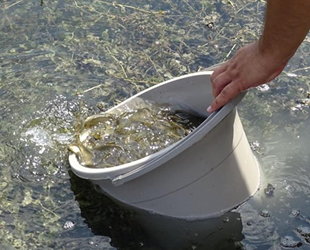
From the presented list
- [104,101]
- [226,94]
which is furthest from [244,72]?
[104,101]

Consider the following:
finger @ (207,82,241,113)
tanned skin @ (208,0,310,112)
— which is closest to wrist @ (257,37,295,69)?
tanned skin @ (208,0,310,112)

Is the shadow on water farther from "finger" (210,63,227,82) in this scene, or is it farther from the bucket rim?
"finger" (210,63,227,82)

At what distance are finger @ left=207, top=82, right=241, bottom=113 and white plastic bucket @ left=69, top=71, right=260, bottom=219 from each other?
0.02m

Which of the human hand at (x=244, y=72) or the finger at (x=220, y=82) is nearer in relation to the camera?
the human hand at (x=244, y=72)

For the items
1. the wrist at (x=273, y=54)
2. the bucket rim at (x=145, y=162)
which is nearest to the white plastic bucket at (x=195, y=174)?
the bucket rim at (x=145, y=162)

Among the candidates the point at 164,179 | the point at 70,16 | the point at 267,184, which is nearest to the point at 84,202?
the point at 164,179

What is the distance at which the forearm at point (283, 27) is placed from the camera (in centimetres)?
154

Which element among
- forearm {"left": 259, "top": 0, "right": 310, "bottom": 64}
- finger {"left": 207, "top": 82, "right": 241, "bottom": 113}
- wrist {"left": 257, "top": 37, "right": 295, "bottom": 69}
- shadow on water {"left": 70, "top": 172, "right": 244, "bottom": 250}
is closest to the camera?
forearm {"left": 259, "top": 0, "right": 310, "bottom": 64}

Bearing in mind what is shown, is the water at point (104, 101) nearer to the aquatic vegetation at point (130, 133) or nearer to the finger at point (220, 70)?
the aquatic vegetation at point (130, 133)

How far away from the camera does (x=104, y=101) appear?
103 inches

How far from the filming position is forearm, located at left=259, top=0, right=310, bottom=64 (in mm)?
1545

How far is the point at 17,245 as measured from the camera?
2043 mm

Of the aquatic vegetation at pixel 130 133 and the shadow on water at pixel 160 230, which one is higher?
the aquatic vegetation at pixel 130 133

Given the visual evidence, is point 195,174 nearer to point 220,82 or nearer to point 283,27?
point 220,82
